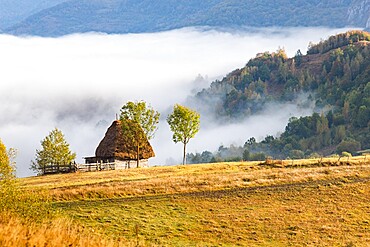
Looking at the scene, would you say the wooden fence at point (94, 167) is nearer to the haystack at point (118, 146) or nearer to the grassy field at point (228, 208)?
the haystack at point (118, 146)

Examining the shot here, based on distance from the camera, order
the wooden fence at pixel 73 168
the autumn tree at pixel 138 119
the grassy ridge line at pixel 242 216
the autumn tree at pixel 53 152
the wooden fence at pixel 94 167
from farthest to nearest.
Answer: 1. the autumn tree at pixel 53 152
2. the autumn tree at pixel 138 119
3. the wooden fence at pixel 94 167
4. the wooden fence at pixel 73 168
5. the grassy ridge line at pixel 242 216

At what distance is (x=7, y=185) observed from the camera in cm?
3175

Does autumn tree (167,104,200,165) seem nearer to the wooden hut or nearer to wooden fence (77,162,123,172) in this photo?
the wooden hut

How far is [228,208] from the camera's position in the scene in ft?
146

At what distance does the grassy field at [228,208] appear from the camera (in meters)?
37.0

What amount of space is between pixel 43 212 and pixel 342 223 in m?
21.2

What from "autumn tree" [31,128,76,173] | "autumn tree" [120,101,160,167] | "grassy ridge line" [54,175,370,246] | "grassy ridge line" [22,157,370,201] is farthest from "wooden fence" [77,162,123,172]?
"grassy ridge line" [54,175,370,246]

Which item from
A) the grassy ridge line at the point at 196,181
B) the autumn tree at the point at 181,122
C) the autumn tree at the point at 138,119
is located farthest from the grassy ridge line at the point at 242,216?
the autumn tree at the point at 181,122

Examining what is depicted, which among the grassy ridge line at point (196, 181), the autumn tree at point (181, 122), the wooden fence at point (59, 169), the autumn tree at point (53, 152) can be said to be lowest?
the grassy ridge line at point (196, 181)

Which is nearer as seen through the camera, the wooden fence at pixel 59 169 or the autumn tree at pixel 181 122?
the wooden fence at pixel 59 169

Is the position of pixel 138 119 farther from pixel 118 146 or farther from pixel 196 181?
pixel 196 181

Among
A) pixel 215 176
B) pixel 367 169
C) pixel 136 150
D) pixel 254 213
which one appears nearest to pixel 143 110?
pixel 136 150

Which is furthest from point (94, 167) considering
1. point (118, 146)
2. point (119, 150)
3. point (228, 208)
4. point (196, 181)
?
point (228, 208)

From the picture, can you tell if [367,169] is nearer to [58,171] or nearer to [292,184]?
[292,184]
